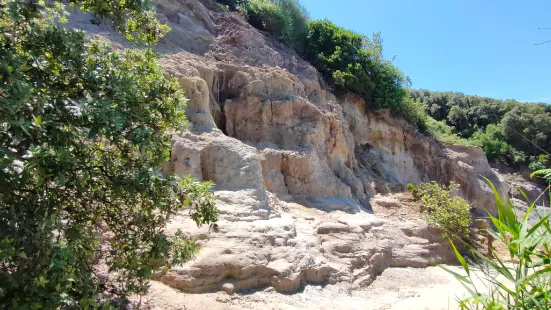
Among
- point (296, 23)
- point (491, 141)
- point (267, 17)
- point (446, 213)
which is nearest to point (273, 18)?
point (267, 17)

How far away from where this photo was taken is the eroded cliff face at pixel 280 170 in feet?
28.3

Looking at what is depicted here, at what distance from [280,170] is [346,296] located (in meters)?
5.19

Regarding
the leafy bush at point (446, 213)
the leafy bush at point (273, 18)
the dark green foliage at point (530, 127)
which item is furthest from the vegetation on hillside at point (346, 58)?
the dark green foliage at point (530, 127)

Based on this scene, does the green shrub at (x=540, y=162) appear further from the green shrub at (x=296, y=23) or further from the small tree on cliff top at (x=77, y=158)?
the green shrub at (x=296, y=23)

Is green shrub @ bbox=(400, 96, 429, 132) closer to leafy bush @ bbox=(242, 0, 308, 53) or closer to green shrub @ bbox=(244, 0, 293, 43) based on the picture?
leafy bush @ bbox=(242, 0, 308, 53)

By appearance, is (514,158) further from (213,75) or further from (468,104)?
(213,75)

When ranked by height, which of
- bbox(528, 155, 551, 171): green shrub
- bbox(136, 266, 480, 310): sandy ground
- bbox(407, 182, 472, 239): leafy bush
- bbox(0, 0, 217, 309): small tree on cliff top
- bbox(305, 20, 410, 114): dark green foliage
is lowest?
bbox(136, 266, 480, 310): sandy ground

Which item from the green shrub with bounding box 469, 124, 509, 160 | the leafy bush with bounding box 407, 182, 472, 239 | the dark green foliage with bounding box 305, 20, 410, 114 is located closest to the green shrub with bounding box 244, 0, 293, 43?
the dark green foliage with bounding box 305, 20, 410, 114

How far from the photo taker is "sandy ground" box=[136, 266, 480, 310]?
22.5 feet

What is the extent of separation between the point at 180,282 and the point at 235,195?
289cm

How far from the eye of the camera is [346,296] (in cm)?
929

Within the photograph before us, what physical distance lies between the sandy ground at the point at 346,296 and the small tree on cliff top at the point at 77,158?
1872mm

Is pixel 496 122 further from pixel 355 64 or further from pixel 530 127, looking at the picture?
pixel 355 64

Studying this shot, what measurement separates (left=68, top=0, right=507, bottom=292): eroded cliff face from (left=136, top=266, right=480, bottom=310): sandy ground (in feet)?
0.82
